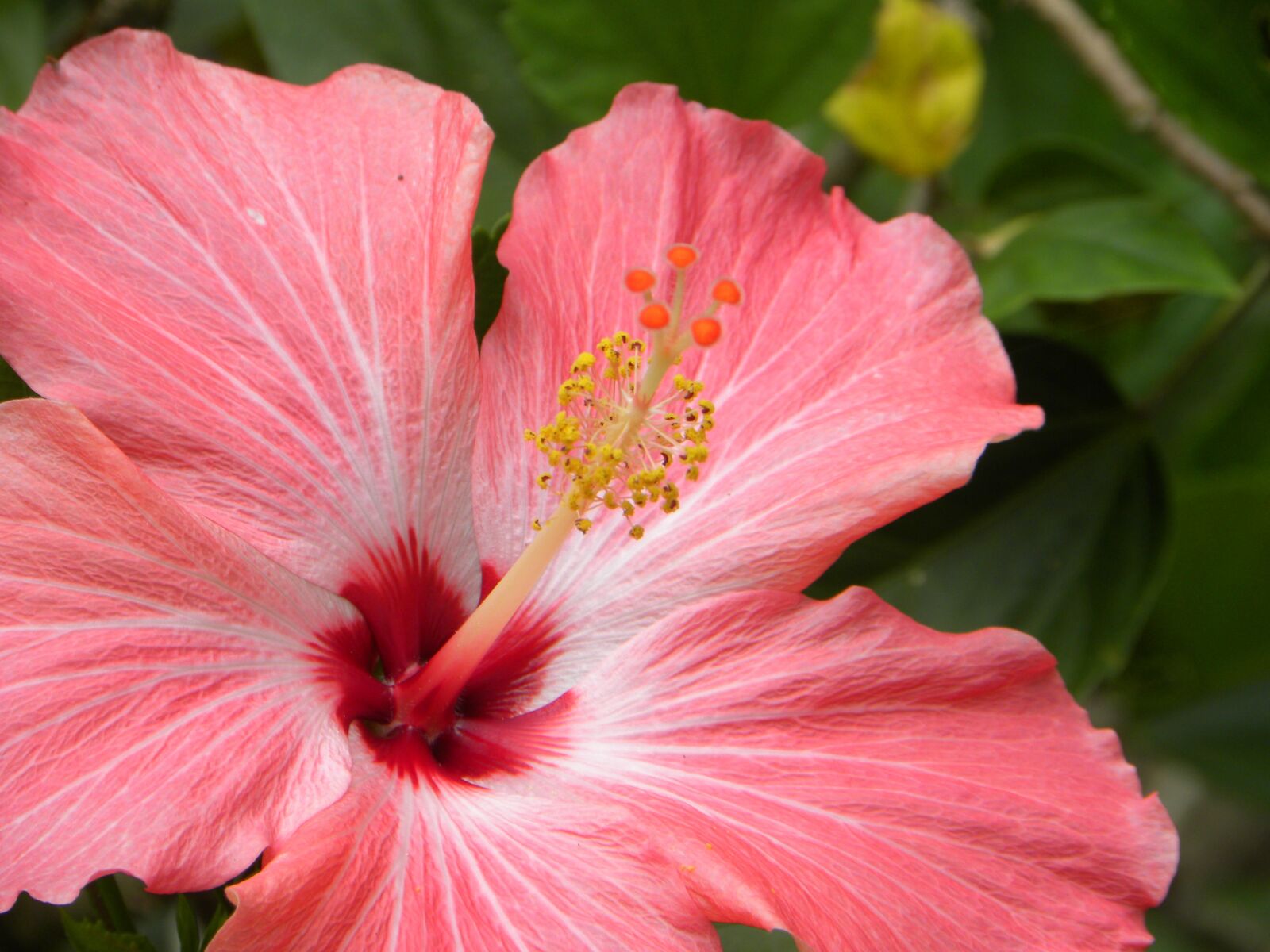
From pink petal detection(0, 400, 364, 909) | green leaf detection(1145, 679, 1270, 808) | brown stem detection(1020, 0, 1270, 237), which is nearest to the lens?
pink petal detection(0, 400, 364, 909)

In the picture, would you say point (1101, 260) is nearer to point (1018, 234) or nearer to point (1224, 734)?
point (1018, 234)

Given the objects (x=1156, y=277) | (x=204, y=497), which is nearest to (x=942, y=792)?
(x=204, y=497)

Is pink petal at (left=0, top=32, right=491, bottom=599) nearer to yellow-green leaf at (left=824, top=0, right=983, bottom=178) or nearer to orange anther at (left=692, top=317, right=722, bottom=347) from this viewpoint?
orange anther at (left=692, top=317, right=722, bottom=347)

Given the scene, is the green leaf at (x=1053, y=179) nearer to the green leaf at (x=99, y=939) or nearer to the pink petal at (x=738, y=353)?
the pink petal at (x=738, y=353)

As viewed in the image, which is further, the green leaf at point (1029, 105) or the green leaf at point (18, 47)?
the green leaf at point (1029, 105)

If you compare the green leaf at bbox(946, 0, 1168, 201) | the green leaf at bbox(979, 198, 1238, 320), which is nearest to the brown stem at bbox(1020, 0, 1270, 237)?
the green leaf at bbox(979, 198, 1238, 320)

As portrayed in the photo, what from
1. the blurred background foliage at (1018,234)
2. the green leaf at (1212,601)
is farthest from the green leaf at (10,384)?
the green leaf at (1212,601)
